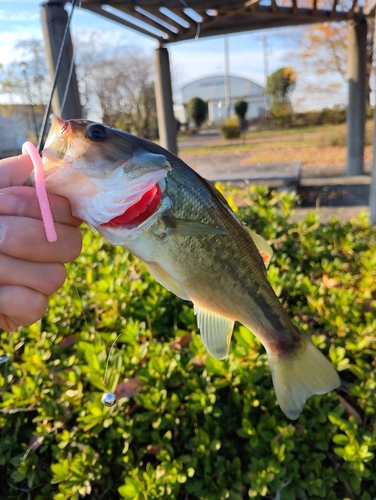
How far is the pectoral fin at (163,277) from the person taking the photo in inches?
48.1

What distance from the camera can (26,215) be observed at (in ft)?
3.67

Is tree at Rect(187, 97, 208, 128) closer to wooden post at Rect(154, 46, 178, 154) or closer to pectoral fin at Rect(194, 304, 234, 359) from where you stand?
wooden post at Rect(154, 46, 178, 154)

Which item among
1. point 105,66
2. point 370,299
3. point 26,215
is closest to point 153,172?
point 26,215

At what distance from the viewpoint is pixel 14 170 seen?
1.21m

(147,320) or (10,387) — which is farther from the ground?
(147,320)

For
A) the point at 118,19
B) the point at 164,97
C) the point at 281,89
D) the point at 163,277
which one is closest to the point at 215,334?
the point at 163,277

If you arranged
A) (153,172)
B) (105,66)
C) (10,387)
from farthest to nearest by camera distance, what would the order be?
(105,66) → (10,387) → (153,172)

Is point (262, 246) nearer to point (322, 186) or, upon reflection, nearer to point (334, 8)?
point (334, 8)

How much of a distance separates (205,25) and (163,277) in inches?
260

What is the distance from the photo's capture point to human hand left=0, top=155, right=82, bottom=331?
3.60 ft

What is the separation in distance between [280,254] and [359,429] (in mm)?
1299

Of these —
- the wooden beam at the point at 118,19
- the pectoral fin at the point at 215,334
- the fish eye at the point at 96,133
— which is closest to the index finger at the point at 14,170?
the fish eye at the point at 96,133

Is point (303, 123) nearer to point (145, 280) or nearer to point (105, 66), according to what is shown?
point (105, 66)

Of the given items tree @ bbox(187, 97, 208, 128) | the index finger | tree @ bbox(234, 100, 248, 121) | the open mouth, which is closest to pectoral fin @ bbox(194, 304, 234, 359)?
the open mouth
